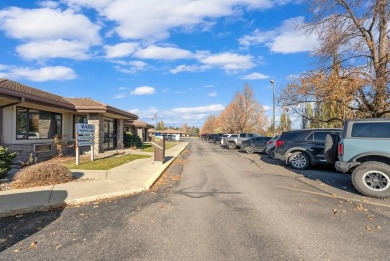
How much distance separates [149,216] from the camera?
5.98m

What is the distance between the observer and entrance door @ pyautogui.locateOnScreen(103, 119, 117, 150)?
2244cm

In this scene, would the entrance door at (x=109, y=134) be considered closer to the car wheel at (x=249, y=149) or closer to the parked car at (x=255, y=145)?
the parked car at (x=255, y=145)

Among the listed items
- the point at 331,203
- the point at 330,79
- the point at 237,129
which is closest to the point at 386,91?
the point at 330,79

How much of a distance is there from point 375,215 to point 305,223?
1.64 metres

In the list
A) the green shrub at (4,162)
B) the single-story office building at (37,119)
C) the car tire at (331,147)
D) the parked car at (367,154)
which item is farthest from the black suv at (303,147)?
the single-story office building at (37,119)

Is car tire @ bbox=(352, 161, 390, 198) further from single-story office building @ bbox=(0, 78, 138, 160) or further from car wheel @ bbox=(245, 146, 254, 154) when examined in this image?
car wheel @ bbox=(245, 146, 254, 154)

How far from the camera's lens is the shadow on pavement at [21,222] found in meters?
4.81

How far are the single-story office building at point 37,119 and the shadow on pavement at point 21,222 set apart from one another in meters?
5.86

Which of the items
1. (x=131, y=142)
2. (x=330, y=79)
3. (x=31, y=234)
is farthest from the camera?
(x=131, y=142)

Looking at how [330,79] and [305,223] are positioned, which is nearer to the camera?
[305,223]

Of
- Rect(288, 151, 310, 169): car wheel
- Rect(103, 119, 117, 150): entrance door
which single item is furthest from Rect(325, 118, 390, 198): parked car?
Rect(103, 119, 117, 150): entrance door

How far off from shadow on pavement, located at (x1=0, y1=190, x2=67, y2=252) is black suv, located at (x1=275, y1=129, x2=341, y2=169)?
9.61 meters

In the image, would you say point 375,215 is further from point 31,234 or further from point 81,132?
point 81,132

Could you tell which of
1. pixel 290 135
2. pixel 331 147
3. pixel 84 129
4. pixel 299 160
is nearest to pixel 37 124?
pixel 84 129
